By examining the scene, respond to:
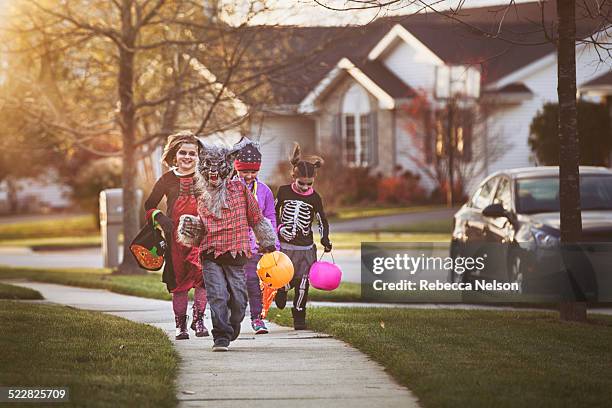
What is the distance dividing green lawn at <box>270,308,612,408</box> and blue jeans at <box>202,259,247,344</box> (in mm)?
1027

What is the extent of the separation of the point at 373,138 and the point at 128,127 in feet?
63.0

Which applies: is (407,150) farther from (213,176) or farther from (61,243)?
(213,176)

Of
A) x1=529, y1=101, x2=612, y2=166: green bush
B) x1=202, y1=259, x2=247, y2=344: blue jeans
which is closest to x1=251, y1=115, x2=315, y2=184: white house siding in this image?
x1=529, y1=101, x2=612, y2=166: green bush

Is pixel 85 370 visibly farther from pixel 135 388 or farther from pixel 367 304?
pixel 367 304

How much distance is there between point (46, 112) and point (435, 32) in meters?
19.9

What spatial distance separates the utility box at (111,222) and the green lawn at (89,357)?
30.7 feet

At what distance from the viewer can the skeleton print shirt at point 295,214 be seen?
36.3 ft

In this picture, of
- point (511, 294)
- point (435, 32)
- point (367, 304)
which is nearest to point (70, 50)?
point (367, 304)

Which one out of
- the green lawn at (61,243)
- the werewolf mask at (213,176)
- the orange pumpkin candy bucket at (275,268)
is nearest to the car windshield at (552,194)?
the orange pumpkin candy bucket at (275,268)

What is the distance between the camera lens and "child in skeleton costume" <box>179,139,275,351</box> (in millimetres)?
9688

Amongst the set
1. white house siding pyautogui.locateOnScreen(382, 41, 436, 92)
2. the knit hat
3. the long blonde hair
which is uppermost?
white house siding pyautogui.locateOnScreen(382, 41, 436, 92)

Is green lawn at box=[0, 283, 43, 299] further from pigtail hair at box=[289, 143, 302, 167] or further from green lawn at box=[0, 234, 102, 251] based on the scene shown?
green lawn at box=[0, 234, 102, 251]

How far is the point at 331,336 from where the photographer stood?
35.3 feet

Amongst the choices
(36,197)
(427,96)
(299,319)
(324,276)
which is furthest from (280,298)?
Answer: (36,197)
